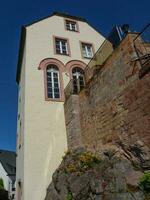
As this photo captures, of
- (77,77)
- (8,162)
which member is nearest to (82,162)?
(77,77)

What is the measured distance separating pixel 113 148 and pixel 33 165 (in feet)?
17.0

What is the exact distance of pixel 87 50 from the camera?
56.8ft

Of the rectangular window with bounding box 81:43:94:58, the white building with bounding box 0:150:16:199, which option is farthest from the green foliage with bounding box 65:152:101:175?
the white building with bounding box 0:150:16:199

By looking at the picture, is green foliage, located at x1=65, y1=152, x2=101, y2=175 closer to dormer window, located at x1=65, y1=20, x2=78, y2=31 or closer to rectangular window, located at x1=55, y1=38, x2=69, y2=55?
rectangular window, located at x1=55, y1=38, x2=69, y2=55

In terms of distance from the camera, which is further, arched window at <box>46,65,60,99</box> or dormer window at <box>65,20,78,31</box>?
dormer window at <box>65,20,78,31</box>

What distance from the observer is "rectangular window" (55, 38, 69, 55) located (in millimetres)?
16109

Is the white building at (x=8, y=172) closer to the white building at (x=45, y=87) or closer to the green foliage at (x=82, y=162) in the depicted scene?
the white building at (x=45, y=87)

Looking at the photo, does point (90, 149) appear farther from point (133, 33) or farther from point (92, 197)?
point (133, 33)

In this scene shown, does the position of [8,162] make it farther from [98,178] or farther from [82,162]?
[98,178]

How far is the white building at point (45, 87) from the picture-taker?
11.6m

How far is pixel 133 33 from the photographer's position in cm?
827

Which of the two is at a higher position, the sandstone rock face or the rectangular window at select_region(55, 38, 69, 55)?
the rectangular window at select_region(55, 38, 69, 55)

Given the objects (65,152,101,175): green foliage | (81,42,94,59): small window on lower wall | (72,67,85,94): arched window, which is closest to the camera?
(65,152,101,175): green foliage

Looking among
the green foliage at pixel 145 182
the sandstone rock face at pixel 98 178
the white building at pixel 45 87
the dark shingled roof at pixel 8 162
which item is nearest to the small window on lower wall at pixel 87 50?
the white building at pixel 45 87
